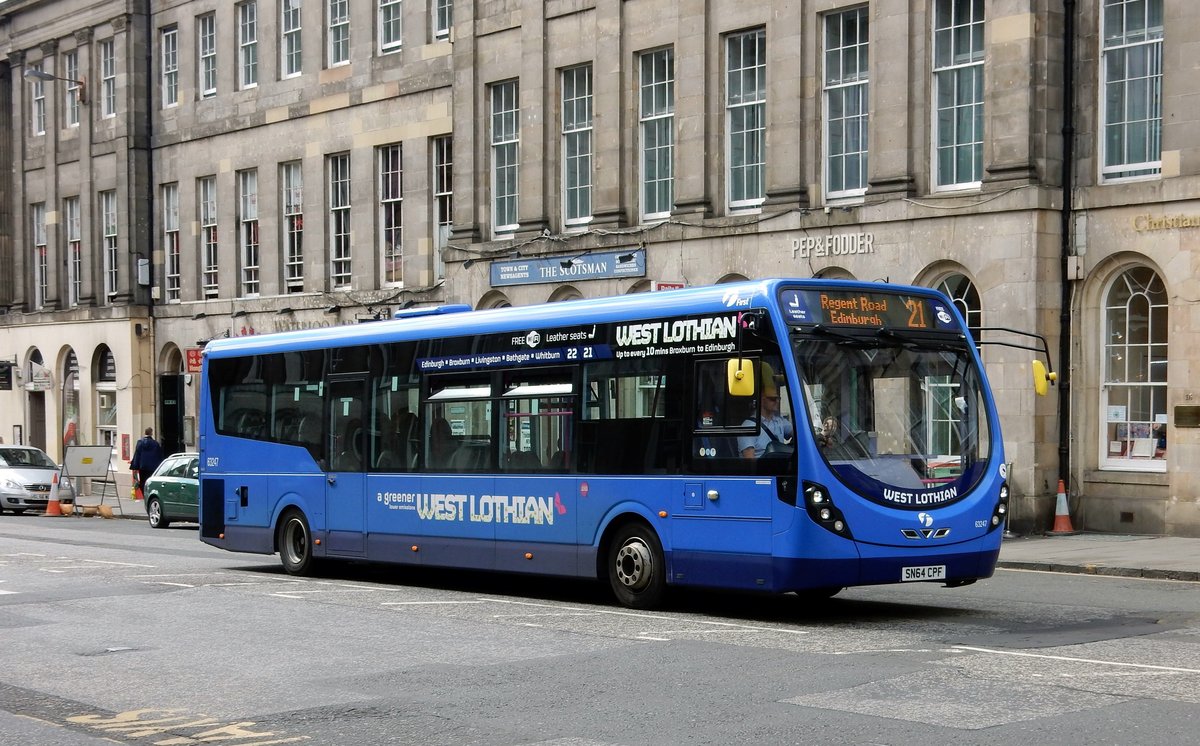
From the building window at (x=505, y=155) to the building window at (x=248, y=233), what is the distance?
33.8 feet

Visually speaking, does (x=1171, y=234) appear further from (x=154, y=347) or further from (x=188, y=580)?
(x=154, y=347)

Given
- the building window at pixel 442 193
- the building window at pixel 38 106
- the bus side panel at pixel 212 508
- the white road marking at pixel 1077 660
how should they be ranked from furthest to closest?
the building window at pixel 38 106 → the building window at pixel 442 193 → the bus side panel at pixel 212 508 → the white road marking at pixel 1077 660

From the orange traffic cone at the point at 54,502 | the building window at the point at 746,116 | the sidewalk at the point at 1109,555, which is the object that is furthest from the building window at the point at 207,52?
the sidewalk at the point at 1109,555

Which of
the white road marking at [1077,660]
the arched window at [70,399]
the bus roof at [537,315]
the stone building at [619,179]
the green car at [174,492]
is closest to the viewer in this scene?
the white road marking at [1077,660]

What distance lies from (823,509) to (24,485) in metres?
28.4

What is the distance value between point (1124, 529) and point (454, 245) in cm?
1553

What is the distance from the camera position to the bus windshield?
45.2ft

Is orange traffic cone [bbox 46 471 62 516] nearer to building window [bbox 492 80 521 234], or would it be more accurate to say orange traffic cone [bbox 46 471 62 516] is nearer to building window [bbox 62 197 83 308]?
building window [bbox 492 80 521 234]

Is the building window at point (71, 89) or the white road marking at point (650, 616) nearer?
the white road marking at point (650, 616)

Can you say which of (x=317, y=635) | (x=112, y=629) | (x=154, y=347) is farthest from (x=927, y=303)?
(x=154, y=347)

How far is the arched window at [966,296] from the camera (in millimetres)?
24828

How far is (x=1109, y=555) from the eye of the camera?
2017cm

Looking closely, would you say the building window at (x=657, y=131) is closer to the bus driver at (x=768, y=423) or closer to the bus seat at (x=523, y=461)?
the bus seat at (x=523, y=461)

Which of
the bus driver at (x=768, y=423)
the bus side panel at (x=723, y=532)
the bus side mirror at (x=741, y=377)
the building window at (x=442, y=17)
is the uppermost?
the building window at (x=442, y=17)
